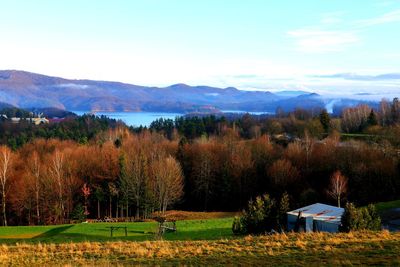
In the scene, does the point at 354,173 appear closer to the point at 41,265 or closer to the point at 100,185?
the point at 100,185

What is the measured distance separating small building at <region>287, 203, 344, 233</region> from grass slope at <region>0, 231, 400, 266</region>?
7.11 metres

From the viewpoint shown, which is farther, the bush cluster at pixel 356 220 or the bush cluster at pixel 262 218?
the bush cluster at pixel 262 218

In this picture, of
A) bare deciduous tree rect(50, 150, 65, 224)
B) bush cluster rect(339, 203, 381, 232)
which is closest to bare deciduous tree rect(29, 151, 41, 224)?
bare deciduous tree rect(50, 150, 65, 224)

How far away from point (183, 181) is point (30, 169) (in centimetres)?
2042

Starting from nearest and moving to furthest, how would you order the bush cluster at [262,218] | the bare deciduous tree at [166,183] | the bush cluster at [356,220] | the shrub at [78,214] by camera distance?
the bush cluster at [356,220] < the bush cluster at [262,218] < the shrub at [78,214] < the bare deciduous tree at [166,183]

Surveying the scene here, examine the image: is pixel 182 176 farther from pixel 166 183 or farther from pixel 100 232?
pixel 100 232

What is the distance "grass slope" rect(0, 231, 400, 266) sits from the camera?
45.7 feet

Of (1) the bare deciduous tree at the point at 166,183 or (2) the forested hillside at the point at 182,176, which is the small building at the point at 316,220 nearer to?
(2) the forested hillside at the point at 182,176

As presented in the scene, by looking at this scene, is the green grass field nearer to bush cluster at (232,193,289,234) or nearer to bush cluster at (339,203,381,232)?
bush cluster at (232,193,289,234)

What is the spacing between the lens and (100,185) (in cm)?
5403

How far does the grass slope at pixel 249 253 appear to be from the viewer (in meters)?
13.9

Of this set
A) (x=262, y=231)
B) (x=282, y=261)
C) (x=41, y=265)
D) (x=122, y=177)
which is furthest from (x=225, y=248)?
(x=122, y=177)

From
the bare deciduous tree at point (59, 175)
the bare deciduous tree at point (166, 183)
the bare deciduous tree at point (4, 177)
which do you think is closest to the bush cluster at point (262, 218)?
the bare deciduous tree at point (166, 183)

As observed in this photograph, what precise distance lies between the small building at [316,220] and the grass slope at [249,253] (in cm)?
711
